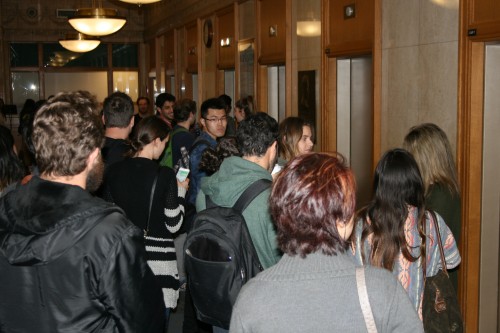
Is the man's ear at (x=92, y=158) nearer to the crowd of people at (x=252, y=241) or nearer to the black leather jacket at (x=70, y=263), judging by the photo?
the crowd of people at (x=252, y=241)

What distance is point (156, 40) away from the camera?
19219mm

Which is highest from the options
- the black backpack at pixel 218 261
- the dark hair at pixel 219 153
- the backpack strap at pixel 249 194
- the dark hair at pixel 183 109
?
→ the dark hair at pixel 183 109

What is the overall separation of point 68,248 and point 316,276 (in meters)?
0.84

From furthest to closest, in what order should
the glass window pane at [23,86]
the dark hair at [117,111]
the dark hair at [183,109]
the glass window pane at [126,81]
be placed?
the glass window pane at [126,81], the glass window pane at [23,86], the dark hair at [183,109], the dark hair at [117,111]

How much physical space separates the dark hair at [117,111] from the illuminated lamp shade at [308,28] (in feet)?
11.9

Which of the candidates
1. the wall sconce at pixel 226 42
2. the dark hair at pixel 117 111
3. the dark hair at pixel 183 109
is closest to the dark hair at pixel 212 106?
the dark hair at pixel 183 109

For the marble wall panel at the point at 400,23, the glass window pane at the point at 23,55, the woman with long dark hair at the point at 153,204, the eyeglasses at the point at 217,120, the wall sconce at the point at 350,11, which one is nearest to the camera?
the woman with long dark hair at the point at 153,204

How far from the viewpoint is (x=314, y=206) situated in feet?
6.38

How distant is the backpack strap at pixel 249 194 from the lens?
3.41 meters

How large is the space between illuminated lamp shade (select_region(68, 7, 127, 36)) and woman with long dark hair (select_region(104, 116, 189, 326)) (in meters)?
6.83

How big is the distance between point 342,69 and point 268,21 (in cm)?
229

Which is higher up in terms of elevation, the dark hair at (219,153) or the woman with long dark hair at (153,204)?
the dark hair at (219,153)

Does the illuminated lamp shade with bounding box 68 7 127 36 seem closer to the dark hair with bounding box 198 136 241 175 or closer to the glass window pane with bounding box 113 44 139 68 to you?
the dark hair with bounding box 198 136 241 175

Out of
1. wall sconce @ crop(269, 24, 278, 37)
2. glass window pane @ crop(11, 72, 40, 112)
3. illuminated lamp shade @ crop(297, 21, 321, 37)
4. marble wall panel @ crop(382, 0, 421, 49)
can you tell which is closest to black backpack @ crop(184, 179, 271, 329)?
marble wall panel @ crop(382, 0, 421, 49)
